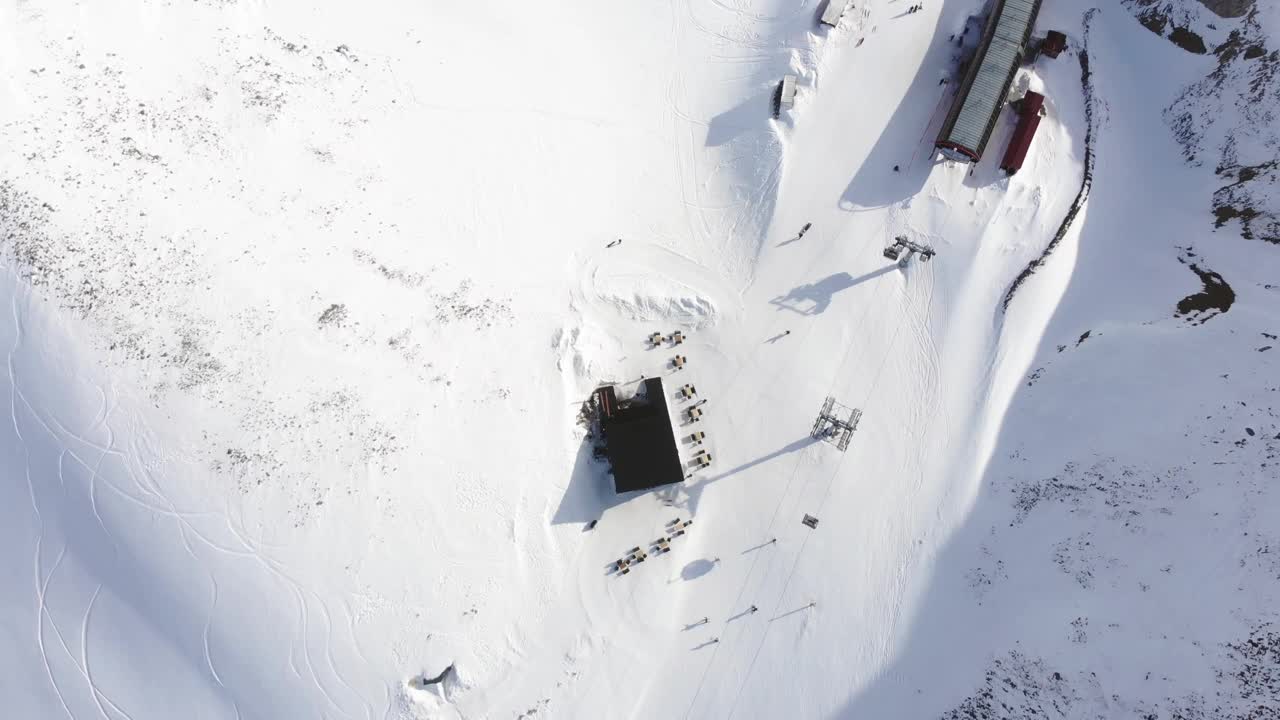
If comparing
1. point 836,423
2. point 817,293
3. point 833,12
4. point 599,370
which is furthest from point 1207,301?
point 599,370

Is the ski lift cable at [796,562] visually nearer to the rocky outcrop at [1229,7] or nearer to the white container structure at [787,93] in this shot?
the white container structure at [787,93]

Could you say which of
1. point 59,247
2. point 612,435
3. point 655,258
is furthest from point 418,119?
point 612,435

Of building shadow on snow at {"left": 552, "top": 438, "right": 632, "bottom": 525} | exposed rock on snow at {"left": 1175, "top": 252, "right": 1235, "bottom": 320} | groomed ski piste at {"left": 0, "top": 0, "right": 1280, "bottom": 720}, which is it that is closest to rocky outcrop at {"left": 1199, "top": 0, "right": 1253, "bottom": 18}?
groomed ski piste at {"left": 0, "top": 0, "right": 1280, "bottom": 720}

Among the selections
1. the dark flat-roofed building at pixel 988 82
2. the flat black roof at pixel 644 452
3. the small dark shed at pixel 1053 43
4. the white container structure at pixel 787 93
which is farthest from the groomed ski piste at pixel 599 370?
the flat black roof at pixel 644 452

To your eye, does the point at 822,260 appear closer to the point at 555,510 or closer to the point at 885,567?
the point at 885,567

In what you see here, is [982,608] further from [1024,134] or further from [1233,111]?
[1233,111]
